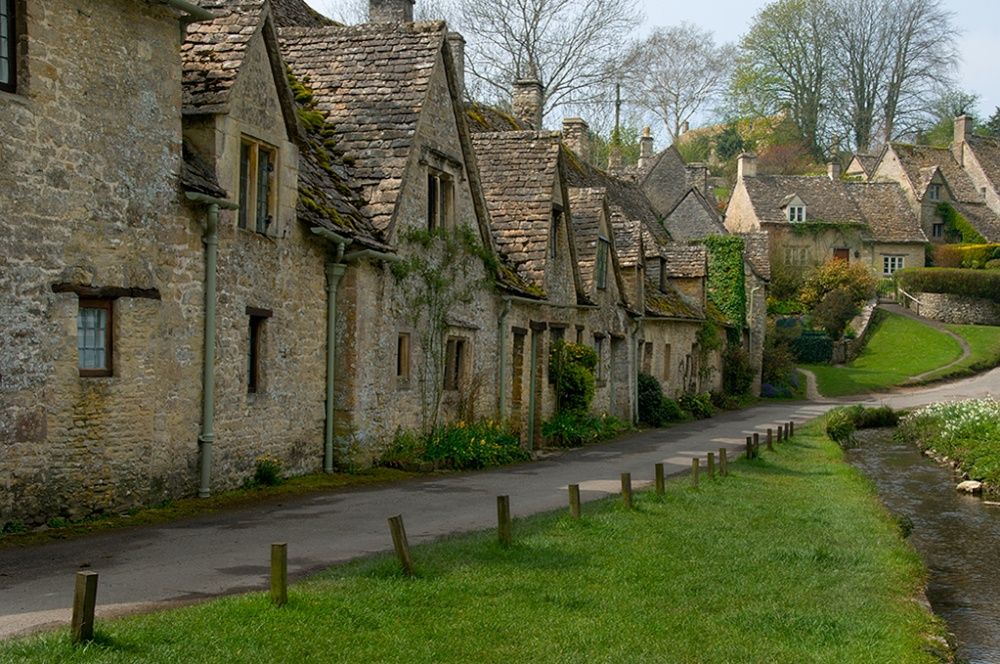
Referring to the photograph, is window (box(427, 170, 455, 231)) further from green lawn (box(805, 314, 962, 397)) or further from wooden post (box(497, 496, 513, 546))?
green lawn (box(805, 314, 962, 397))

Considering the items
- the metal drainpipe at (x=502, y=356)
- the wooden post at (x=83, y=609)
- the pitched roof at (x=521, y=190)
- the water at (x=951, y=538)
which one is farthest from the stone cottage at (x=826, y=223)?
the wooden post at (x=83, y=609)

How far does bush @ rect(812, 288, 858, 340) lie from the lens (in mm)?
64375

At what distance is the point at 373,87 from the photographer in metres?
21.5

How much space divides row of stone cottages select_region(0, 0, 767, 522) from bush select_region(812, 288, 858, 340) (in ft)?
129

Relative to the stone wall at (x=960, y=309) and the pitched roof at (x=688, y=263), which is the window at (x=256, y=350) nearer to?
the pitched roof at (x=688, y=263)

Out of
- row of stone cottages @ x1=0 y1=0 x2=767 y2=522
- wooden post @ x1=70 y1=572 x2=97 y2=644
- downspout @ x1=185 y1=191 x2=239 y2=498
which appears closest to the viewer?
wooden post @ x1=70 y1=572 x2=97 y2=644

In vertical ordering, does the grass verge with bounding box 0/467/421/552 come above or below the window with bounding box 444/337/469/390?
below

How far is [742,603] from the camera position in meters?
10.8

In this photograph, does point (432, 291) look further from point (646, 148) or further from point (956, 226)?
point (956, 226)

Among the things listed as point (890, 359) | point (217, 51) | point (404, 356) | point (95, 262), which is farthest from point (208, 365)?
point (890, 359)

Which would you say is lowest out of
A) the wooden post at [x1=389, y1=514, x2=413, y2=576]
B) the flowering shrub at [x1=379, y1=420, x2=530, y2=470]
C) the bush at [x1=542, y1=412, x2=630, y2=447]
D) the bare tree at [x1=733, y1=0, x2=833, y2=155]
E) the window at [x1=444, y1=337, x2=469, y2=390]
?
the bush at [x1=542, y1=412, x2=630, y2=447]

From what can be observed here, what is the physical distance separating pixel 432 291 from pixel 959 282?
53.9 metres

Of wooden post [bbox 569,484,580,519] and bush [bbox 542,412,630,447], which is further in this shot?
bush [bbox 542,412,630,447]

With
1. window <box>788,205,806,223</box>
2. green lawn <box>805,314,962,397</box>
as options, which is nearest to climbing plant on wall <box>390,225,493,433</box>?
green lawn <box>805,314,962,397</box>
